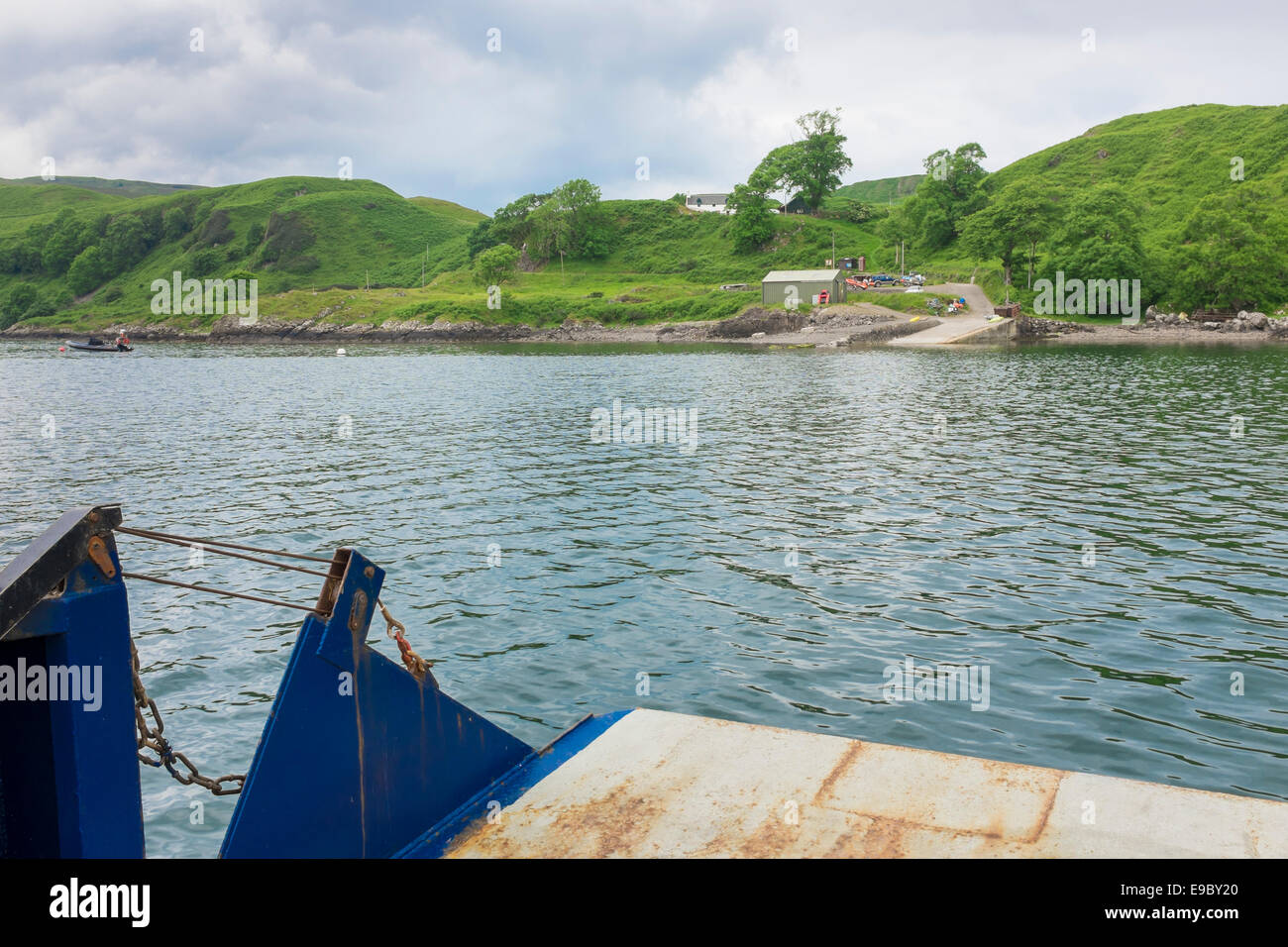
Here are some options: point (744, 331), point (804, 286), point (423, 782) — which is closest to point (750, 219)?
point (804, 286)

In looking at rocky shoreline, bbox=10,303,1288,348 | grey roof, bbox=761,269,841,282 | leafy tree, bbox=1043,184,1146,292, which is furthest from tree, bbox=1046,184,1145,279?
grey roof, bbox=761,269,841,282

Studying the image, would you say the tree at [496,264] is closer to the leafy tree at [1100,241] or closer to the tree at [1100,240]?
the leafy tree at [1100,241]

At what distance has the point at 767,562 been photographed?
59.6ft

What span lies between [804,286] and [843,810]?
127m

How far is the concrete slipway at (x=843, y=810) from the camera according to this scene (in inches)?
261

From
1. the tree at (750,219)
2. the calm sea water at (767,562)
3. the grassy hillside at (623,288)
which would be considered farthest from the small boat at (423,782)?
the tree at (750,219)

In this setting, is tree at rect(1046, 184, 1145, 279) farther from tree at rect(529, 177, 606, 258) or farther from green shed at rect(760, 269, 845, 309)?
tree at rect(529, 177, 606, 258)

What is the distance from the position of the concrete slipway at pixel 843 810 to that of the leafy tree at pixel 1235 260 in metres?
122

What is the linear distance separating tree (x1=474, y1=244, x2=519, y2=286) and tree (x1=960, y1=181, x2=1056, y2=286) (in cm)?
8197

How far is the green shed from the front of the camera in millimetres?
128250

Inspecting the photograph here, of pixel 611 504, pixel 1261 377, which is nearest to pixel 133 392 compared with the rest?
pixel 611 504

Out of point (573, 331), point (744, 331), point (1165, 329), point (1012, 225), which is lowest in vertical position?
point (1165, 329)

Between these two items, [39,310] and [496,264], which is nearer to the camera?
[496,264]

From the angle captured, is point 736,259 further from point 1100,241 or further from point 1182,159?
point 1182,159
